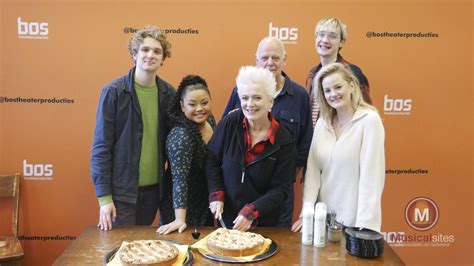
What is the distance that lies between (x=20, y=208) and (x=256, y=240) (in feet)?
7.69

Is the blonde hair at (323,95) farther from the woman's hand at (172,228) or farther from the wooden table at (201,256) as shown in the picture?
the woman's hand at (172,228)

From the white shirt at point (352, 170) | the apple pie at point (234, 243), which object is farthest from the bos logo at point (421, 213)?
the apple pie at point (234, 243)

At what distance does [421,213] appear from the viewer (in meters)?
3.47

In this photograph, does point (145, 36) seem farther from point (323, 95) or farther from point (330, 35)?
point (330, 35)

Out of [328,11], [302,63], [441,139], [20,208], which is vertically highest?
[328,11]

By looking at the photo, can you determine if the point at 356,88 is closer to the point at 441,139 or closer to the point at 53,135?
the point at 441,139

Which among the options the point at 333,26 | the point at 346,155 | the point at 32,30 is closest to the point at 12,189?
the point at 32,30

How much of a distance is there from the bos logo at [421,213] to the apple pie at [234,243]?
2029 mm

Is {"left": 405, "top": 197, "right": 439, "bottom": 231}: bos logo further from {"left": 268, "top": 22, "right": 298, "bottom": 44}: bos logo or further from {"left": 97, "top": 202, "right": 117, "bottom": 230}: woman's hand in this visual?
{"left": 97, "top": 202, "right": 117, "bottom": 230}: woman's hand

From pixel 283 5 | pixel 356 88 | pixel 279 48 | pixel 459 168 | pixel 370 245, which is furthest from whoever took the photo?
pixel 459 168

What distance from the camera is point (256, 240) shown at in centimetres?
187

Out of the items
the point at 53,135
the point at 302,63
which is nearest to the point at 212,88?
the point at 302,63

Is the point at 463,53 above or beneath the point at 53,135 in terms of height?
above

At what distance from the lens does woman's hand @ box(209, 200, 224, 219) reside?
215 centimetres
